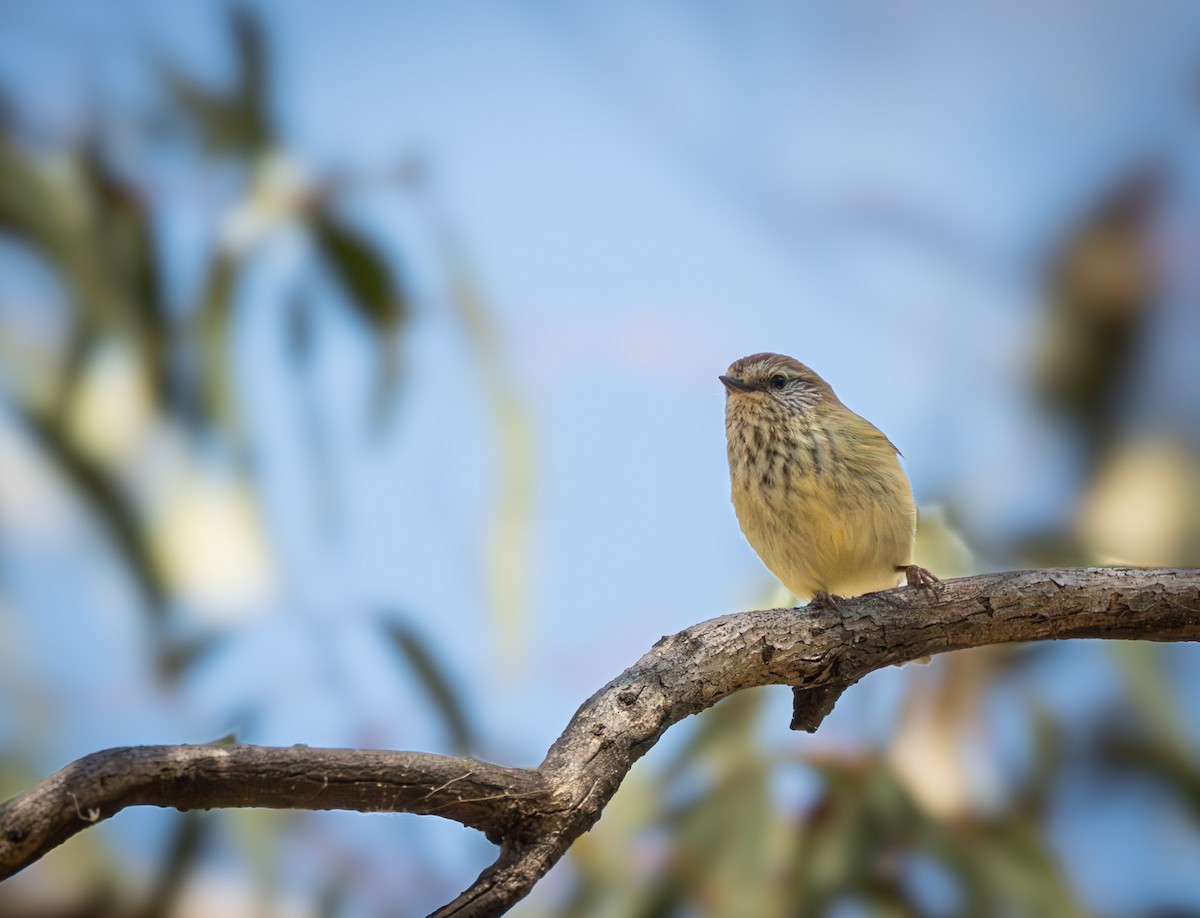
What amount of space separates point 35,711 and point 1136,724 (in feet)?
12.4

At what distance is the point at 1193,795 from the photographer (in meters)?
4.42

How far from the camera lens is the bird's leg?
2463mm

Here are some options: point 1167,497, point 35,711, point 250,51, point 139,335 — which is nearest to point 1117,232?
point 1167,497

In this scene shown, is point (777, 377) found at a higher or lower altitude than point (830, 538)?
higher

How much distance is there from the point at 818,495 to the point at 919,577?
29 cm

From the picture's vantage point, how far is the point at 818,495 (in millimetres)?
2727

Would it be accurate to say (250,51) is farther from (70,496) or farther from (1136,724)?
(1136,724)

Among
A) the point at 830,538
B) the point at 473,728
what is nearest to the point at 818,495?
the point at 830,538

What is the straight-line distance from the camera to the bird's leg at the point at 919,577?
246 centimetres

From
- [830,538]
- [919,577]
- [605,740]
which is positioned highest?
[830,538]

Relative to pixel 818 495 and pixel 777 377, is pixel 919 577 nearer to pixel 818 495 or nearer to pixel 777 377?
pixel 818 495

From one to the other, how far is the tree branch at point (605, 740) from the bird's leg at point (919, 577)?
4 cm

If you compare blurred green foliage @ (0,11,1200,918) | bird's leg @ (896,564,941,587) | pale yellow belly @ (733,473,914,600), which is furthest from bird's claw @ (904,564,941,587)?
blurred green foliage @ (0,11,1200,918)

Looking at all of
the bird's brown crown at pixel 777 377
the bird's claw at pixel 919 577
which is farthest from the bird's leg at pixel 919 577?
the bird's brown crown at pixel 777 377
